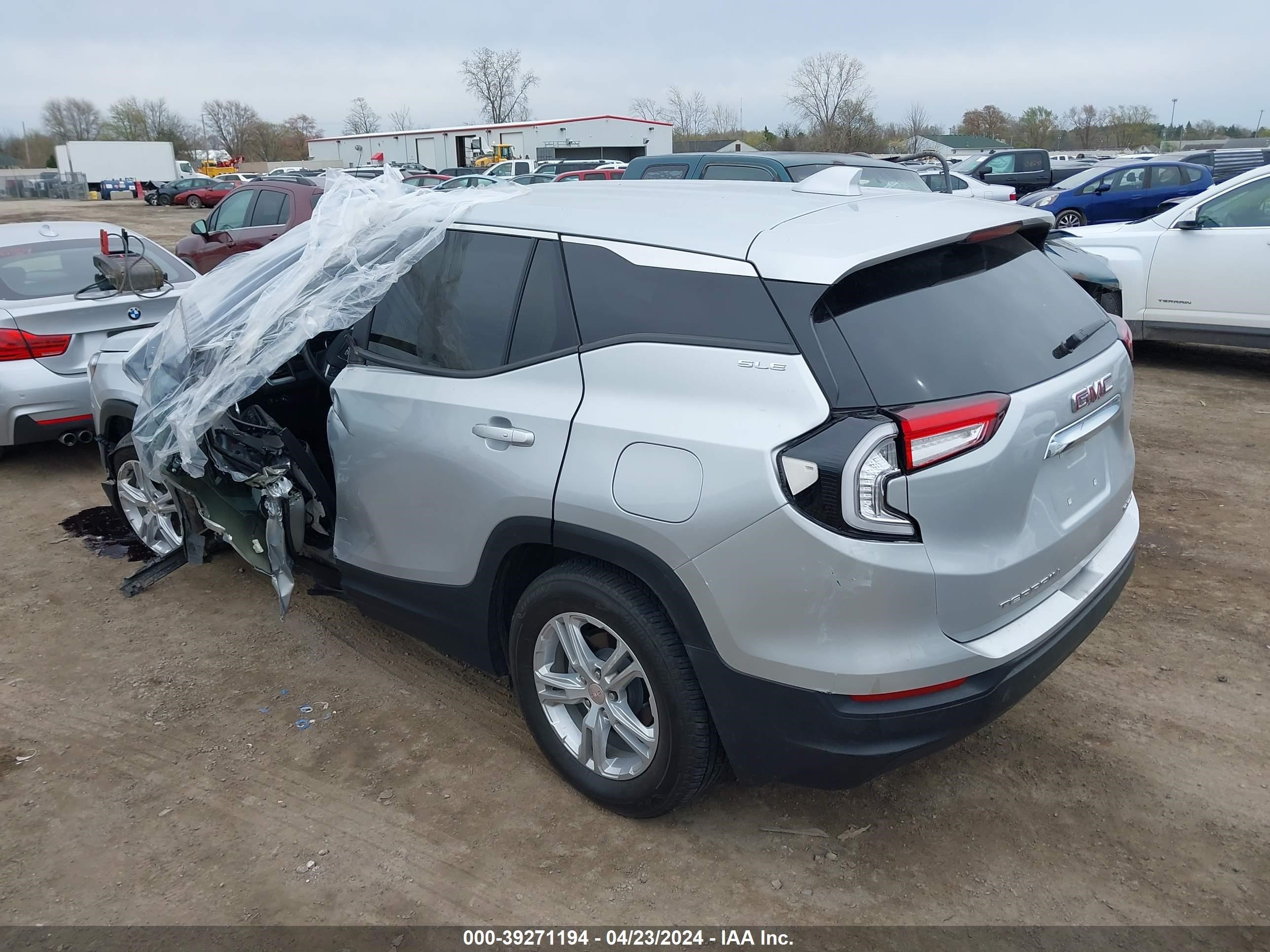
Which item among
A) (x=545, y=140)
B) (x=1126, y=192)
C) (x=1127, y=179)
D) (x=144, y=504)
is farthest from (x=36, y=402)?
(x=545, y=140)

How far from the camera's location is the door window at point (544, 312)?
289cm

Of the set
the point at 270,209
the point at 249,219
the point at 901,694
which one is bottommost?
the point at 901,694

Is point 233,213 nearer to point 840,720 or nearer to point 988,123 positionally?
point 840,720

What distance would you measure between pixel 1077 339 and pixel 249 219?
36.1 ft

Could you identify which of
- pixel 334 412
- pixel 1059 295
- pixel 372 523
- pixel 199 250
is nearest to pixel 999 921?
pixel 1059 295

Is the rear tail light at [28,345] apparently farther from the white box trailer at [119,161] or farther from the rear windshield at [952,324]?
the white box trailer at [119,161]

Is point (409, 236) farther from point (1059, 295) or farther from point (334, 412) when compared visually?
point (1059, 295)

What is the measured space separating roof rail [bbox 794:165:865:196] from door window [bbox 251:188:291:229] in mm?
9695

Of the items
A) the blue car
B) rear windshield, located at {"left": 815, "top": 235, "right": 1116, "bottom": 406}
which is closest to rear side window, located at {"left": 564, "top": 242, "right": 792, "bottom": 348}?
rear windshield, located at {"left": 815, "top": 235, "right": 1116, "bottom": 406}

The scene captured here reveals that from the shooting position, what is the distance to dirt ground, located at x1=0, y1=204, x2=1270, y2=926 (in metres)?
2.65

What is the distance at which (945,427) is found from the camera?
2264 mm

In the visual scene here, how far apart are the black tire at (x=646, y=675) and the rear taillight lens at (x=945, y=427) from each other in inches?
33.1

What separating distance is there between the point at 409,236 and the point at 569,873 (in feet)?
7.56

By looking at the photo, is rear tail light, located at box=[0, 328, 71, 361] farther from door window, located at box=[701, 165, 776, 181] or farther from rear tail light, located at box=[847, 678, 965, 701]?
door window, located at box=[701, 165, 776, 181]
